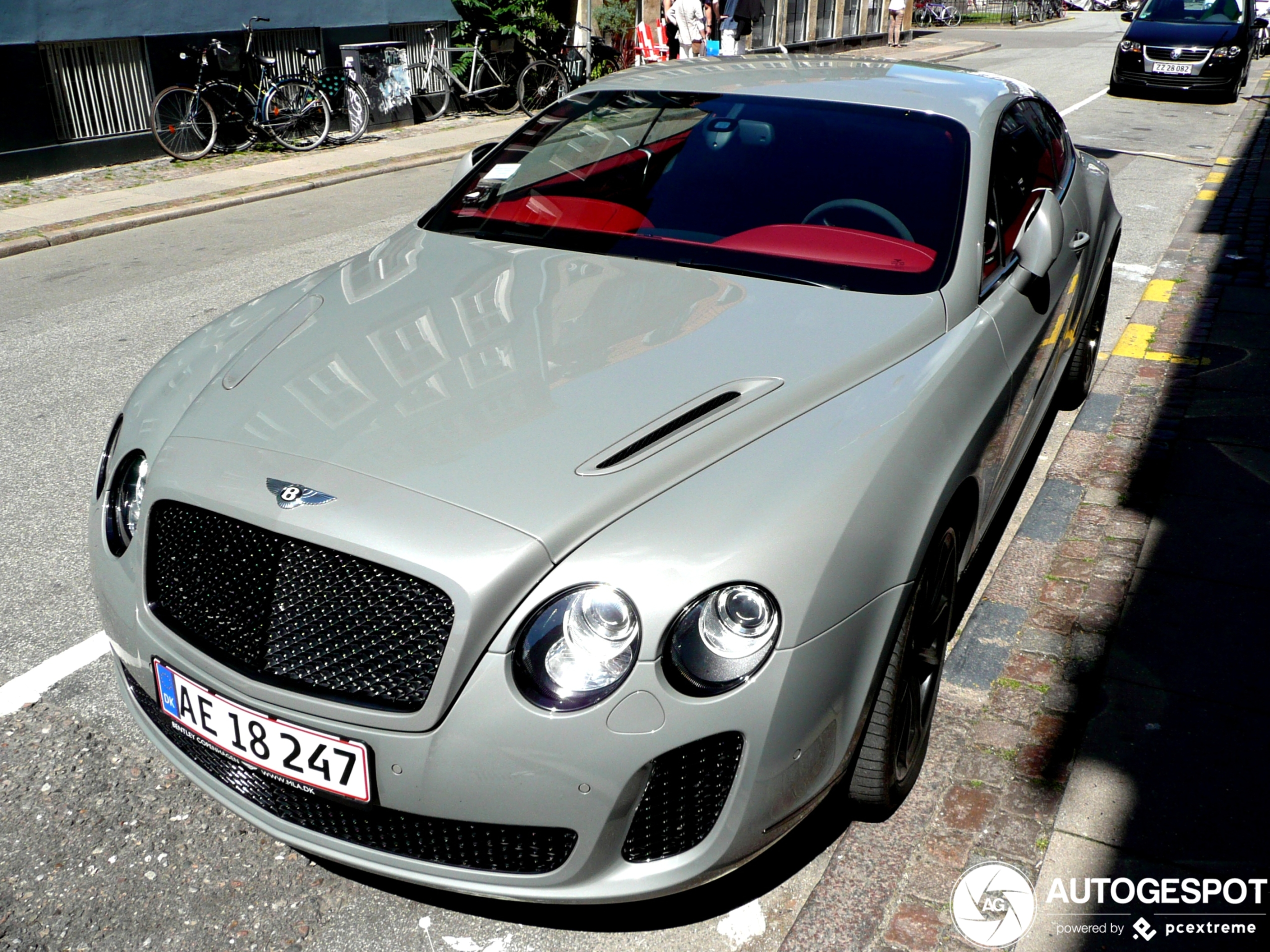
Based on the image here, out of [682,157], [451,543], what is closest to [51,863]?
[451,543]

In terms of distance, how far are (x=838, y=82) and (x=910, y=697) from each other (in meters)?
2.23

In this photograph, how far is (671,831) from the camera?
2.01m

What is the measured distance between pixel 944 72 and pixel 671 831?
323cm

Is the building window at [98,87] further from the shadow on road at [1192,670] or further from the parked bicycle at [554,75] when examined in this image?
the shadow on road at [1192,670]

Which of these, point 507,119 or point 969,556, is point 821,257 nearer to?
point 969,556

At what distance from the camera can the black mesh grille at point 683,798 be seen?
6.39 feet

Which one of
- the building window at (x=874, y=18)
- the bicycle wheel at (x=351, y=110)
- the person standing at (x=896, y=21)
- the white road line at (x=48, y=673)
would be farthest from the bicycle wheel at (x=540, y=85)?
the building window at (x=874, y=18)

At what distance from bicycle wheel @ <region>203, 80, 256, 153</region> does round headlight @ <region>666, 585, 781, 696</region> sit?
1197cm

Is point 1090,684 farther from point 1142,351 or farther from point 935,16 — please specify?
point 935,16

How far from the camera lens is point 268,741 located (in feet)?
6.97

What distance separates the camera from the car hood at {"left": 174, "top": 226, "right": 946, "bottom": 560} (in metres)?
2.15

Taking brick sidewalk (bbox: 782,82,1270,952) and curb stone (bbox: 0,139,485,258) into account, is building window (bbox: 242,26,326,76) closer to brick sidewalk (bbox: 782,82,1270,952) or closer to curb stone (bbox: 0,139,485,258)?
curb stone (bbox: 0,139,485,258)

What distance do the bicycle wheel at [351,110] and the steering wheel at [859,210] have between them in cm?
1157

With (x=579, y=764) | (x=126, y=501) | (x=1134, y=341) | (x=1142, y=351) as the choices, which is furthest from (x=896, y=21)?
(x=579, y=764)
